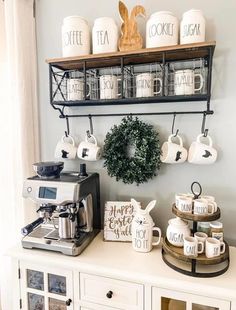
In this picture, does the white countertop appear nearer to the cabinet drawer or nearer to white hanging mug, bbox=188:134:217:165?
the cabinet drawer

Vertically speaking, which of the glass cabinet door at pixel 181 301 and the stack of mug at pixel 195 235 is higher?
the stack of mug at pixel 195 235

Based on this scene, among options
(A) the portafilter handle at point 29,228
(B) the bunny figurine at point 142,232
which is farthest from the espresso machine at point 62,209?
(B) the bunny figurine at point 142,232

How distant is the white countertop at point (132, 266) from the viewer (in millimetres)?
927

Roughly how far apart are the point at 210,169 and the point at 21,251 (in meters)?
0.98

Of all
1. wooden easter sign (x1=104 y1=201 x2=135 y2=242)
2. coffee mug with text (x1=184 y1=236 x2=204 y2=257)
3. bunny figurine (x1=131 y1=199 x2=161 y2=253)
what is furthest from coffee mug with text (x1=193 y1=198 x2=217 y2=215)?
wooden easter sign (x1=104 y1=201 x2=135 y2=242)

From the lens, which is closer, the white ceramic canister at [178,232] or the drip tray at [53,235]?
the white ceramic canister at [178,232]

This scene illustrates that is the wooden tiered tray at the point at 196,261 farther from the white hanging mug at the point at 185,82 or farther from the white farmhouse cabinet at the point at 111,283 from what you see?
the white hanging mug at the point at 185,82

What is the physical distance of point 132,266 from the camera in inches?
41.4

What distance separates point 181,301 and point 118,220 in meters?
0.46

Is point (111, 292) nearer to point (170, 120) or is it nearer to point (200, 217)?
point (200, 217)

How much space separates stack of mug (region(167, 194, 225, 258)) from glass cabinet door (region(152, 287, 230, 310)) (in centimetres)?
15

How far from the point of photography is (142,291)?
1.01m

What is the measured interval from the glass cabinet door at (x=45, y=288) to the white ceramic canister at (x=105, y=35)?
102 cm

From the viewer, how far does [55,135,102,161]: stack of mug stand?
136cm
